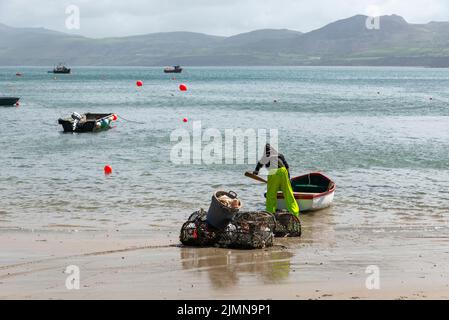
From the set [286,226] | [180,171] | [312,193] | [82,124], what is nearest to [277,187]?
[286,226]

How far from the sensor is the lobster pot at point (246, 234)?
13.0 metres

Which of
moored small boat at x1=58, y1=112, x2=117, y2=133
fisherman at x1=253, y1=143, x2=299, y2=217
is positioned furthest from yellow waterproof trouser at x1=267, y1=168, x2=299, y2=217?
moored small boat at x1=58, y1=112, x2=117, y2=133

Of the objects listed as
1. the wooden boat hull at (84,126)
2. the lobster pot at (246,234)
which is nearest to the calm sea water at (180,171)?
the wooden boat hull at (84,126)

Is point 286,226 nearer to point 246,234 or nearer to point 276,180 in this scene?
point 276,180

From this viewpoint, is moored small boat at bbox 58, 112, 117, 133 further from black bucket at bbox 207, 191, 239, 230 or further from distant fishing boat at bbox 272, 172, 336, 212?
black bucket at bbox 207, 191, 239, 230

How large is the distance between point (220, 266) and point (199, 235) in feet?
5.45

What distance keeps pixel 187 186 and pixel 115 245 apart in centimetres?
844

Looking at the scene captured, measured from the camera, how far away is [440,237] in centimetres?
1456

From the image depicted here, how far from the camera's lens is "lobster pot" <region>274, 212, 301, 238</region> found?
14289mm

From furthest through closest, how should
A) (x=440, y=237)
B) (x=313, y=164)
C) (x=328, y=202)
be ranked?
(x=313, y=164) → (x=328, y=202) → (x=440, y=237)

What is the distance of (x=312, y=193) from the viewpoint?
58.6 ft

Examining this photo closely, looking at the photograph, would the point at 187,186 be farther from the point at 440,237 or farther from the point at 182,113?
the point at 182,113
